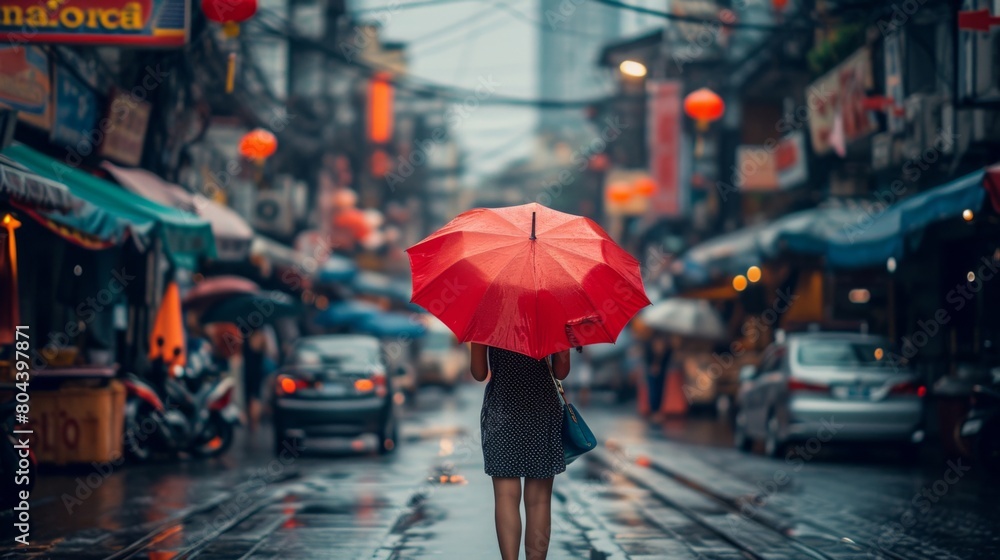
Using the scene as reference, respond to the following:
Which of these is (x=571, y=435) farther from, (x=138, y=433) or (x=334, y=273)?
(x=334, y=273)

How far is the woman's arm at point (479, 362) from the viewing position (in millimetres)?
7486

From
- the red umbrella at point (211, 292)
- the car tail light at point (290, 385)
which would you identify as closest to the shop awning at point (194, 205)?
the red umbrella at point (211, 292)

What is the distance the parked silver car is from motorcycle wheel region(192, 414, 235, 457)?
778cm

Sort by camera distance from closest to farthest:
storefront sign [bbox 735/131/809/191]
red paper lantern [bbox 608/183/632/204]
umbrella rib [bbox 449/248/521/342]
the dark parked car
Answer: umbrella rib [bbox 449/248/521/342]
the dark parked car
storefront sign [bbox 735/131/809/191]
red paper lantern [bbox 608/183/632/204]

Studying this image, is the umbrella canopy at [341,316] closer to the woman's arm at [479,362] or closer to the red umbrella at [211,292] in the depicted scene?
the red umbrella at [211,292]

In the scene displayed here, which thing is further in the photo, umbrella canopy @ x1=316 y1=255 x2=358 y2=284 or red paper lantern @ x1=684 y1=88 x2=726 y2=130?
umbrella canopy @ x1=316 y1=255 x2=358 y2=284

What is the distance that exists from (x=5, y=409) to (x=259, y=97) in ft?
75.4

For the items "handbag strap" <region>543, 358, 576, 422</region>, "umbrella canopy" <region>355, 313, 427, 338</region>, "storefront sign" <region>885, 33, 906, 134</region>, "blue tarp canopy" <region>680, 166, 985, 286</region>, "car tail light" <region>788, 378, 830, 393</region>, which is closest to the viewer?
"handbag strap" <region>543, 358, 576, 422</region>

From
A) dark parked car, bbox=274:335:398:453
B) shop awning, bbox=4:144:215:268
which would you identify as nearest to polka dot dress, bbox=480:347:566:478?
shop awning, bbox=4:144:215:268

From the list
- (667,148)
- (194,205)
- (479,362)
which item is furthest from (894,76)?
(667,148)

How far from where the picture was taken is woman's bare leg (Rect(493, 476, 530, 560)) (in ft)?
24.3

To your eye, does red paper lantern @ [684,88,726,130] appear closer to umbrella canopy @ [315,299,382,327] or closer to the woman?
umbrella canopy @ [315,299,382,327]

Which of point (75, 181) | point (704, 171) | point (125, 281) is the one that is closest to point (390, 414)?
point (125, 281)

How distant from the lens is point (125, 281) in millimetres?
20219
